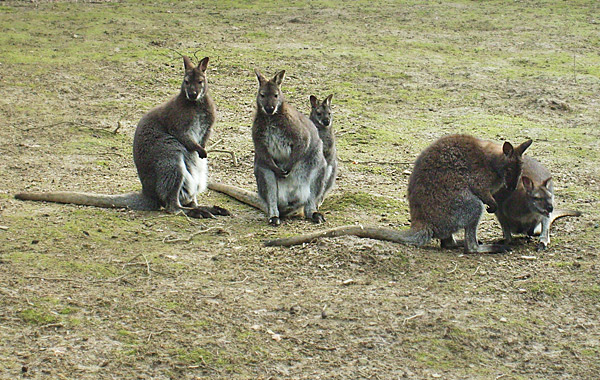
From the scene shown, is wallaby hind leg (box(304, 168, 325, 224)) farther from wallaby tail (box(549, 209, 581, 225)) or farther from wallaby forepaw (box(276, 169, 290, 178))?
wallaby tail (box(549, 209, 581, 225))

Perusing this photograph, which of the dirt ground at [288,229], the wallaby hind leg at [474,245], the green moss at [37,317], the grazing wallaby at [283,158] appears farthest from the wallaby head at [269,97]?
the green moss at [37,317]

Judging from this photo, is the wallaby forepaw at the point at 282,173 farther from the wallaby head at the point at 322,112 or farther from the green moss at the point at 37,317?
the green moss at the point at 37,317

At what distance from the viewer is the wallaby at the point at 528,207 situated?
5508 mm

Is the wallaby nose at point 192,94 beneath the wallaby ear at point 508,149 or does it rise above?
above

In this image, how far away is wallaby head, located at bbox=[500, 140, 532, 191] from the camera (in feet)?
17.7

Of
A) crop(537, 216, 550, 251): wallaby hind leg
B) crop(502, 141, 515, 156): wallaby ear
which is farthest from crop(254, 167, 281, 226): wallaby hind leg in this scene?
crop(537, 216, 550, 251): wallaby hind leg

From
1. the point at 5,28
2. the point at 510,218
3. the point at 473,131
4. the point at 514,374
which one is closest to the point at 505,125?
the point at 473,131

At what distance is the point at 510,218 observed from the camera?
224 inches

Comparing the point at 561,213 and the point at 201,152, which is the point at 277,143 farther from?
the point at 561,213

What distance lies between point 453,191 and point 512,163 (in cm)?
47

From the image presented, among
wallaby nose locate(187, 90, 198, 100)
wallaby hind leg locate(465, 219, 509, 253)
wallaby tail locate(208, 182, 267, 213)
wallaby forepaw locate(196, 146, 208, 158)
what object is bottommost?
wallaby tail locate(208, 182, 267, 213)

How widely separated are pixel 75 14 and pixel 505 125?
7715 mm

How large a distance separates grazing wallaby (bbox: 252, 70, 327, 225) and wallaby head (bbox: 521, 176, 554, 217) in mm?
1609

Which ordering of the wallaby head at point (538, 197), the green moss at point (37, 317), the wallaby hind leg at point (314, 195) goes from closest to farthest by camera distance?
the green moss at point (37, 317) → the wallaby head at point (538, 197) → the wallaby hind leg at point (314, 195)
